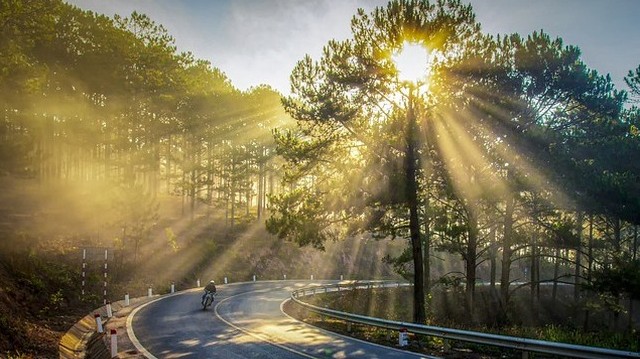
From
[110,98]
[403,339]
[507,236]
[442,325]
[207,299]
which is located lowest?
[442,325]

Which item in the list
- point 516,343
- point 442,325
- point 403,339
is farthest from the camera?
point 442,325

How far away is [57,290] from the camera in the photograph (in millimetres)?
21297

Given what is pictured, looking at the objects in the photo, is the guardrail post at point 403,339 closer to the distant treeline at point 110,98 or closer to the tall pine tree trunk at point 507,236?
the tall pine tree trunk at point 507,236

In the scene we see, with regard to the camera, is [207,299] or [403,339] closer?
[403,339]

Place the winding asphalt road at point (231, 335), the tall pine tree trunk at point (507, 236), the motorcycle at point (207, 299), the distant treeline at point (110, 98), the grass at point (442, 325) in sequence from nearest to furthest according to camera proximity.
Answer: the winding asphalt road at point (231, 335) < the grass at point (442, 325) < the tall pine tree trunk at point (507, 236) < the motorcycle at point (207, 299) < the distant treeline at point (110, 98)

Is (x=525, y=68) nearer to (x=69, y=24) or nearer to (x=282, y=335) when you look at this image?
(x=282, y=335)

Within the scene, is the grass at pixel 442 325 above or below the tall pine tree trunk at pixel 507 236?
below

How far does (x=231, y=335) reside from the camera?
50.4 ft

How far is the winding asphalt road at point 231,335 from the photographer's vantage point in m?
12.4

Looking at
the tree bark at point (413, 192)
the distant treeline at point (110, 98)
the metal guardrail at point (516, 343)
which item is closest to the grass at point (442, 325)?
the metal guardrail at point (516, 343)

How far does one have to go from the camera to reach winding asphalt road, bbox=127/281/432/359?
40.5ft

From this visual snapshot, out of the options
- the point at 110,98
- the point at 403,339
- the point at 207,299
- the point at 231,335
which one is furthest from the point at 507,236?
the point at 110,98

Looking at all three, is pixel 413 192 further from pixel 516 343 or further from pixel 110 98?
pixel 110 98

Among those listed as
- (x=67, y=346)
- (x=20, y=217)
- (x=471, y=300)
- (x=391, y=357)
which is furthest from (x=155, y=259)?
(x=391, y=357)
